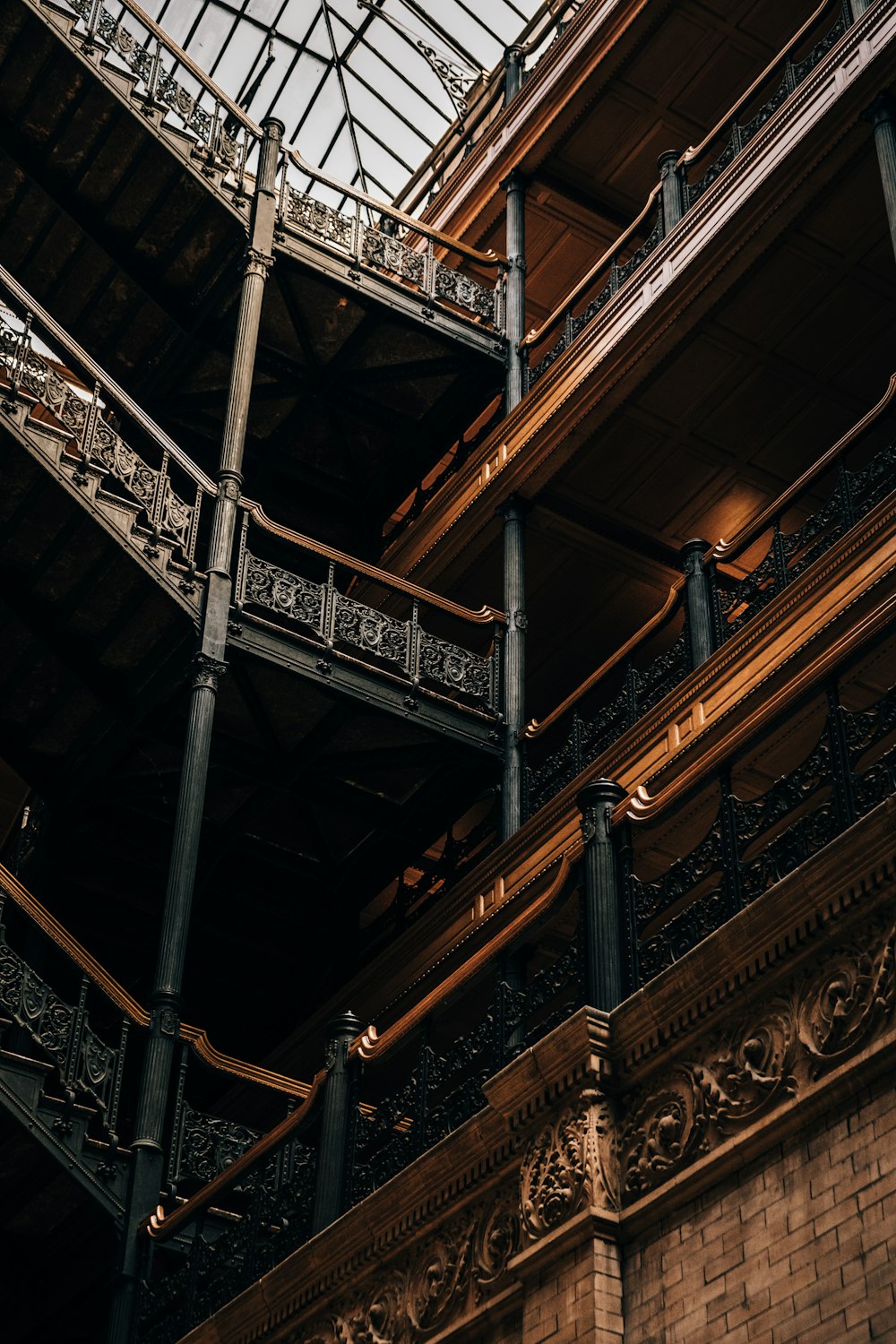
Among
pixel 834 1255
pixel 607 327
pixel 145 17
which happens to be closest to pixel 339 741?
pixel 607 327

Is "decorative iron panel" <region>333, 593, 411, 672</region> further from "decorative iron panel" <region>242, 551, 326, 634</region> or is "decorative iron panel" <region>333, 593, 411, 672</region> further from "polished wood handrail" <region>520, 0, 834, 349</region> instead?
Answer: "polished wood handrail" <region>520, 0, 834, 349</region>

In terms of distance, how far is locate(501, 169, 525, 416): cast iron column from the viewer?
1889 centimetres

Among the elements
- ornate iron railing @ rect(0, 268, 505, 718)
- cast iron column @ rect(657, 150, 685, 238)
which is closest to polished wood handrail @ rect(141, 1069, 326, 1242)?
ornate iron railing @ rect(0, 268, 505, 718)

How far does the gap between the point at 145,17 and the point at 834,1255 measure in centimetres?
1465

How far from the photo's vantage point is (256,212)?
17453mm

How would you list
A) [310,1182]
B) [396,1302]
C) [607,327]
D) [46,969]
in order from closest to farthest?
[396,1302] < [310,1182] < [46,969] < [607,327]

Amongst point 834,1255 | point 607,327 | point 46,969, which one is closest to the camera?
point 834,1255

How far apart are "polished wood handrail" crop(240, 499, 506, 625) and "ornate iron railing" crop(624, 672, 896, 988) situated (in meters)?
8.18

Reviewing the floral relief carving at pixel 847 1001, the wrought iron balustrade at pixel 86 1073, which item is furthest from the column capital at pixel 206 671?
the floral relief carving at pixel 847 1001

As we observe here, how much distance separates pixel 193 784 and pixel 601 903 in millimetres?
6138

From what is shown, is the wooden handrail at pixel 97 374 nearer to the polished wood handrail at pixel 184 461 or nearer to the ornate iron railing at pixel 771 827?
the polished wood handrail at pixel 184 461

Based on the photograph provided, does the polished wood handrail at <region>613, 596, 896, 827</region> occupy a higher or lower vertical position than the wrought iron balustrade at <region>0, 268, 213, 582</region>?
lower

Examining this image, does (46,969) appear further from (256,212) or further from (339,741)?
(256,212)

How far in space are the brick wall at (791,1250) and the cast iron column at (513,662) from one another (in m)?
8.35
